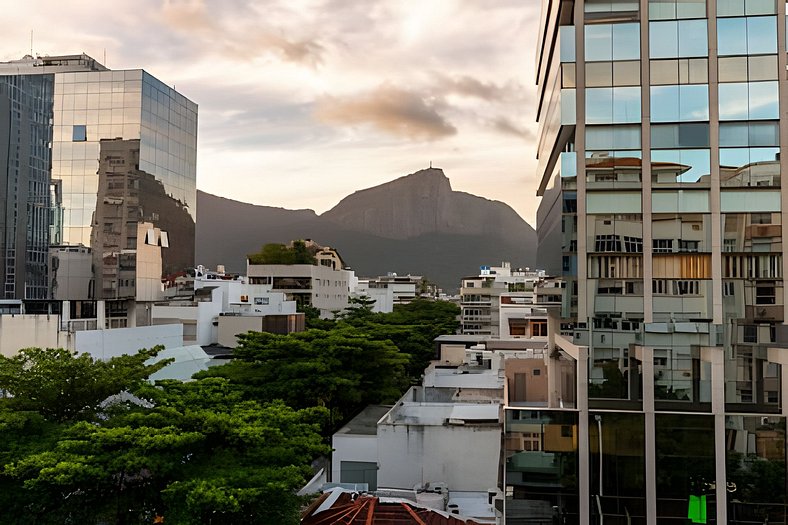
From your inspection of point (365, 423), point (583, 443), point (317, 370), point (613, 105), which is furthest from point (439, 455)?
point (613, 105)

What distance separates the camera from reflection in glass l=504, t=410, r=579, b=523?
18016mm

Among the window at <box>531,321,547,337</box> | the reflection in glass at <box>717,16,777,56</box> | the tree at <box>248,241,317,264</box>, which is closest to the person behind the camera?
the reflection in glass at <box>717,16,777,56</box>

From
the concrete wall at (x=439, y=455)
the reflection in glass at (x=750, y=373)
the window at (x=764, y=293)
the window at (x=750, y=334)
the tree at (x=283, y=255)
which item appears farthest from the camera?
the tree at (x=283, y=255)

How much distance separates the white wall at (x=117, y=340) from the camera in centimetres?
2357

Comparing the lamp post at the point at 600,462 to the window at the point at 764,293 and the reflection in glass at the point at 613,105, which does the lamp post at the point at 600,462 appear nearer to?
the window at the point at 764,293

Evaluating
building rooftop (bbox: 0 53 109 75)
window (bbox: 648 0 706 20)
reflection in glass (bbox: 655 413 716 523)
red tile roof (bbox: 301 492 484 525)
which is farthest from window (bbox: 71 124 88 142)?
reflection in glass (bbox: 655 413 716 523)

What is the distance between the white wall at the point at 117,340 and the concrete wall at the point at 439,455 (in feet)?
33.6

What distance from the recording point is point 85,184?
3644cm

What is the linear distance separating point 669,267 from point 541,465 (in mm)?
6512

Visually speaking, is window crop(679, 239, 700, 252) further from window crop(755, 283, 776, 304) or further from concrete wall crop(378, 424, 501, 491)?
concrete wall crop(378, 424, 501, 491)

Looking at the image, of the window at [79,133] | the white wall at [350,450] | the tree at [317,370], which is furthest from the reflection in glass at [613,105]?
the window at [79,133]

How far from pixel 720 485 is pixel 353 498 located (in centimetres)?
950

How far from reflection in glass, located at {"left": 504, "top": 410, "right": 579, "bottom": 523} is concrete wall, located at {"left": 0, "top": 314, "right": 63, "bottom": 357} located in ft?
49.3

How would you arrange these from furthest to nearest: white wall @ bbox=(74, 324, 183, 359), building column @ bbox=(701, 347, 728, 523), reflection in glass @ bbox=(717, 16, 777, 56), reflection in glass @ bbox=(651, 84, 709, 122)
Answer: white wall @ bbox=(74, 324, 183, 359) < reflection in glass @ bbox=(651, 84, 709, 122) < reflection in glass @ bbox=(717, 16, 777, 56) < building column @ bbox=(701, 347, 728, 523)
